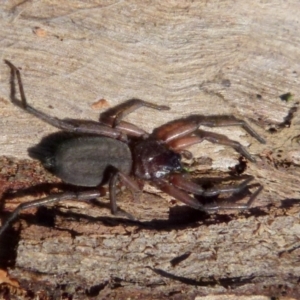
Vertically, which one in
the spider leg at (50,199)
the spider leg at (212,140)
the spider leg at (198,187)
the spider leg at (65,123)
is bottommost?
the spider leg at (50,199)

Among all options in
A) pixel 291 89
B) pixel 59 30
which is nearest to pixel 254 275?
pixel 291 89

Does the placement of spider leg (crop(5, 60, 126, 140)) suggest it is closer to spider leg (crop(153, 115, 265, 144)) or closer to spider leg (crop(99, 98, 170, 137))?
spider leg (crop(99, 98, 170, 137))

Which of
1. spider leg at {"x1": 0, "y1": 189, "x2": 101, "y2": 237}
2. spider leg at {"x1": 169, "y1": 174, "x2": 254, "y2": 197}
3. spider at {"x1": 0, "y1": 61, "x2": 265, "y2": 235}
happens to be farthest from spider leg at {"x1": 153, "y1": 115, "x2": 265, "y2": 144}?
spider leg at {"x1": 0, "y1": 189, "x2": 101, "y2": 237}

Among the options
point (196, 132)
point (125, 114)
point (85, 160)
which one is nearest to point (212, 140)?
point (196, 132)

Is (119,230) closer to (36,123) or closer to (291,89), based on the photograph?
(36,123)

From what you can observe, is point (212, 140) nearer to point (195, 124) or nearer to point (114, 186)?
point (195, 124)

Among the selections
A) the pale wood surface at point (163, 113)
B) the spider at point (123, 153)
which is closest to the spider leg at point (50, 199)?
the spider at point (123, 153)

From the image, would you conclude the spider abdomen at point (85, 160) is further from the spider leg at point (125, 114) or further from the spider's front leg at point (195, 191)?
the spider's front leg at point (195, 191)
